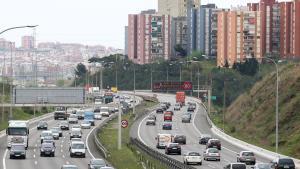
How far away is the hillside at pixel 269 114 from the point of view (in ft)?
298

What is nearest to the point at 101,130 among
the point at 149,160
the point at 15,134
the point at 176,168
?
the point at 15,134

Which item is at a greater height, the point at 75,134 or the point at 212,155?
the point at 212,155

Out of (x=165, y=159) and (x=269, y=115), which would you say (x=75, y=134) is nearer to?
(x=269, y=115)

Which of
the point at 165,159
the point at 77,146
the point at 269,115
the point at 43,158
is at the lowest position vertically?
the point at 269,115

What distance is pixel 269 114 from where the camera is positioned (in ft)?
356

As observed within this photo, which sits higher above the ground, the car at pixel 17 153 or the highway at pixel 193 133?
the car at pixel 17 153

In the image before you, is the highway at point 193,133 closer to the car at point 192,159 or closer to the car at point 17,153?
the car at point 192,159

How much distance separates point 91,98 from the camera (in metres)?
166

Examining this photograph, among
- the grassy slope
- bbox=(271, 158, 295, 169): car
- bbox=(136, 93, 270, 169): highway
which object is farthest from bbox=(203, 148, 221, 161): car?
bbox=(271, 158, 295, 169): car

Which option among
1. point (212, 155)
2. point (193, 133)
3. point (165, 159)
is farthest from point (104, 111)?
point (165, 159)

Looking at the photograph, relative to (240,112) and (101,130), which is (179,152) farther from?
(240,112)

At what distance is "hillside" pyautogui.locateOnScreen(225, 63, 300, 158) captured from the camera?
90688mm

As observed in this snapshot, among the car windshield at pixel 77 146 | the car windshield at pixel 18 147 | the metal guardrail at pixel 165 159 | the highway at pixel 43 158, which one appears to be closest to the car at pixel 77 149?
the car windshield at pixel 77 146

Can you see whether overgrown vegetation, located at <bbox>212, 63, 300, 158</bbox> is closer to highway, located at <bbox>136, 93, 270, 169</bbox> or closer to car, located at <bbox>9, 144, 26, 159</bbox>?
highway, located at <bbox>136, 93, 270, 169</bbox>
